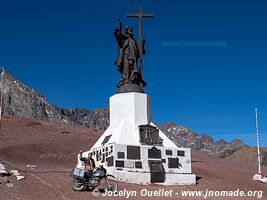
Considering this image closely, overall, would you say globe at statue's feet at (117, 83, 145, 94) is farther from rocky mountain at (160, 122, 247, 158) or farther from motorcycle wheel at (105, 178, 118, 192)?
rocky mountain at (160, 122, 247, 158)

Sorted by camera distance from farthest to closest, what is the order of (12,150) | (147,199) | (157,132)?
(12,150)
(157,132)
(147,199)

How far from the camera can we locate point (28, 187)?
15.0 m

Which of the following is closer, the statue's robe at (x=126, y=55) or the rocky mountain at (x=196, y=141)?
the statue's robe at (x=126, y=55)

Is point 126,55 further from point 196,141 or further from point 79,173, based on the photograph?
point 196,141

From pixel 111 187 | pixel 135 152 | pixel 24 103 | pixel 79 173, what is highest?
pixel 24 103

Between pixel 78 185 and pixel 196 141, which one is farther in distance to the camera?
pixel 196 141

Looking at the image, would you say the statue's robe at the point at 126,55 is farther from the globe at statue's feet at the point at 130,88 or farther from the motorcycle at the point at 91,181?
the motorcycle at the point at 91,181

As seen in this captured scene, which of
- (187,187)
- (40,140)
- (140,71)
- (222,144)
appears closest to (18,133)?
(40,140)

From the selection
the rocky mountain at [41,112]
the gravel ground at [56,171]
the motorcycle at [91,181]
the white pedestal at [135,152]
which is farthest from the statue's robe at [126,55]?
the rocky mountain at [41,112]

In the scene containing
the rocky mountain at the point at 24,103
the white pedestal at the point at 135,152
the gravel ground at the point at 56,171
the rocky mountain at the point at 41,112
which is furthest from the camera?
the rocky mountain at the point at 41,112

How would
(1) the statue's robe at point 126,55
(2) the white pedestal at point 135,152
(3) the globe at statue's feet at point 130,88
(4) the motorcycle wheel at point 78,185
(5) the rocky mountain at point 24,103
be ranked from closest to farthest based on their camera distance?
(4) the motorcycle wheel at point 78,185, (2) the white pedestal at point 135,152, (3) the globe at statue's feet at point 130,88, (1) the statue's robe at point 126,55, (5) the rocky mountain at point 24,103

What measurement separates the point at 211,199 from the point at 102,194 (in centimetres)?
382

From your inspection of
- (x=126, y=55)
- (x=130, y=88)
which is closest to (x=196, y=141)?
(x=126, y=55)

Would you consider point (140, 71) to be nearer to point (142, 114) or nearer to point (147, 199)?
point (142, 114)
